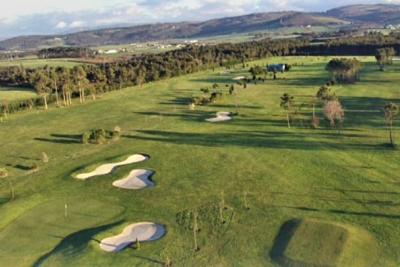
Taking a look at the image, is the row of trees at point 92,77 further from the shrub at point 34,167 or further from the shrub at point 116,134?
the shrub at point 34,167

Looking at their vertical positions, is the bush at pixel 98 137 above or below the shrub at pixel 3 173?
above

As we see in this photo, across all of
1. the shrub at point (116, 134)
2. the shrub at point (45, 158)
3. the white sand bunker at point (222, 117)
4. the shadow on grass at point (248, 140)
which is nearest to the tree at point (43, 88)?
the shrub at point (116, 134)

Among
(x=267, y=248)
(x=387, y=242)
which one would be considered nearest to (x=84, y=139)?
(x=267, y=248)

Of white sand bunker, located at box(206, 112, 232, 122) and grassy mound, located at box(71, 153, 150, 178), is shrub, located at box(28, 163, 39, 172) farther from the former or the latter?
white sand bunker, located at box(206, 112, 232, 122)

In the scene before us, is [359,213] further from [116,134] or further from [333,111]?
[116,134]

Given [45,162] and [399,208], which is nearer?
[399,208]

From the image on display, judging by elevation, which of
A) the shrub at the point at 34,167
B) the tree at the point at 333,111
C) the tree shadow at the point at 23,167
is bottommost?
the tree shadow at the point at 23,167

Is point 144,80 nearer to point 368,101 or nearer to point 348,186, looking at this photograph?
point 368,101
